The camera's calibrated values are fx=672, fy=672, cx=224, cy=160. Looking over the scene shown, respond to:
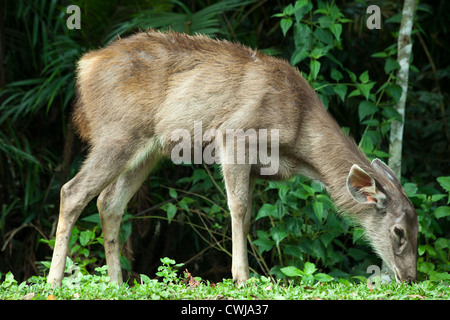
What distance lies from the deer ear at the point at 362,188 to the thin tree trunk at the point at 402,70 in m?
1.81

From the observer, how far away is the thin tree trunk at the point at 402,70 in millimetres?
8531

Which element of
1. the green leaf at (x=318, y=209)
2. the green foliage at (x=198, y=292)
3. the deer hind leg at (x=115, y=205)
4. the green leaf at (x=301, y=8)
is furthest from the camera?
the green leaf at (x=301, y=8)

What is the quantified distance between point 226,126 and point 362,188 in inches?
60.1

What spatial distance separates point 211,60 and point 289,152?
1.29 meters

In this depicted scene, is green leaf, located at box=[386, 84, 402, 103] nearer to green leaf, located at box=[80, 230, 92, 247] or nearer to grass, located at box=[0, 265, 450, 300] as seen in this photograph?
grass, located at box=[0, 265, 450, 300]

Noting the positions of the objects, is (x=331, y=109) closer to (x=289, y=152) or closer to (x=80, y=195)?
(x=289, y=152)

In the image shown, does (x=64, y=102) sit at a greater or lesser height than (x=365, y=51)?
lesser

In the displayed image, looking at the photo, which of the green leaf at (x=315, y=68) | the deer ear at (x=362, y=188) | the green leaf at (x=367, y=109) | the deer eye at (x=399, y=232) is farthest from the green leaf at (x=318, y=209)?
the green leaf at (x=315, y=68)

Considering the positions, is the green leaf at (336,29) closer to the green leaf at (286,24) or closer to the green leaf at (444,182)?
the green leaf at (286,24)

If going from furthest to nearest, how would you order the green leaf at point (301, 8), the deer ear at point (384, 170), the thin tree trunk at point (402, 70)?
the thin tree trunk at point (402, 70) < the green leaf at point (301, 8) < the deer ear at point (384, 170)
